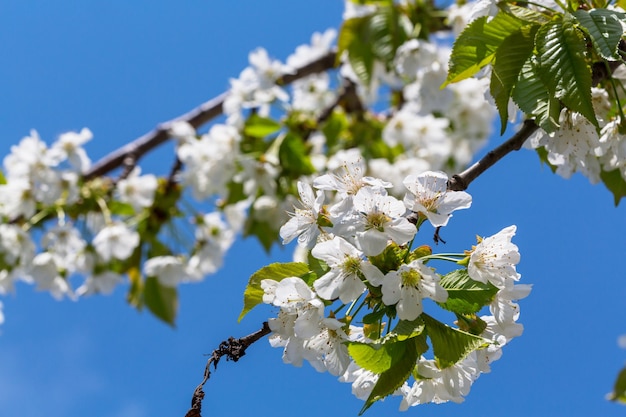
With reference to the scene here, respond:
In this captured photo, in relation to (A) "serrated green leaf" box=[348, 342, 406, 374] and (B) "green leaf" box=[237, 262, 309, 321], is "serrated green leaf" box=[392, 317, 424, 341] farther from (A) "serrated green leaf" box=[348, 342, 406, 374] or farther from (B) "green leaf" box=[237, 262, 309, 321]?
(B) "green leaf" box=[237, 262, 309, 321]

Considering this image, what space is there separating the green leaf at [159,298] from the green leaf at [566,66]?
3.10 m

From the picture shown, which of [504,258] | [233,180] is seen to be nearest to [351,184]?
[504,258]

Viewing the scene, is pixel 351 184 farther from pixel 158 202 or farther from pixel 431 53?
pixel 158 202

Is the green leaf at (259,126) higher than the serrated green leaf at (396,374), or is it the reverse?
the green leaf at (259,126)

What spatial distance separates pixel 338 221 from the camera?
1386 mm

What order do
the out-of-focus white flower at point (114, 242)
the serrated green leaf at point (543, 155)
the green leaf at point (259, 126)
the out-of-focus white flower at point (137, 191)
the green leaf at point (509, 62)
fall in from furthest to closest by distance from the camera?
1. the green leaf at point (259, 126)
2. the out-of-focus white flower at point (137, 191)
3. the out-of-focus white flower at point (114, 242)
4. the serrated green leaf at point (543, 155)
5. the green leaf at point (509, 62)

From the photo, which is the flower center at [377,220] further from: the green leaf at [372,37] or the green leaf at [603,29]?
the green leaf at [372,37]

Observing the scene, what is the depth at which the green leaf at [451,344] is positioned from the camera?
1.34m

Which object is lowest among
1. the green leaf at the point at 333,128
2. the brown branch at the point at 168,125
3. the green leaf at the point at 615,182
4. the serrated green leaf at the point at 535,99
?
the green leaf at the point at 615,182

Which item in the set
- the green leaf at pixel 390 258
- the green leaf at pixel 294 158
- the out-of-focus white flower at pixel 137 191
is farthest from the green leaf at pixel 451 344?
the out-of-focus white flower at pixel 137 191

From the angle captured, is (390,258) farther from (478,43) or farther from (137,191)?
(137,191)

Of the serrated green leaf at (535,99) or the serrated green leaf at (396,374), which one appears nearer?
the serrated green leaf at (396,374)

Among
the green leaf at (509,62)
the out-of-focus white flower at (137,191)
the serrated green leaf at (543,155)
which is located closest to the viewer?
the green leaf at (509,62)

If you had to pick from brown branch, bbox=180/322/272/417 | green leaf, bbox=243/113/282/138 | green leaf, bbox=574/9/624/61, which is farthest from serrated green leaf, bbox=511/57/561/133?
green leaf, bbox=243/113/282/138
